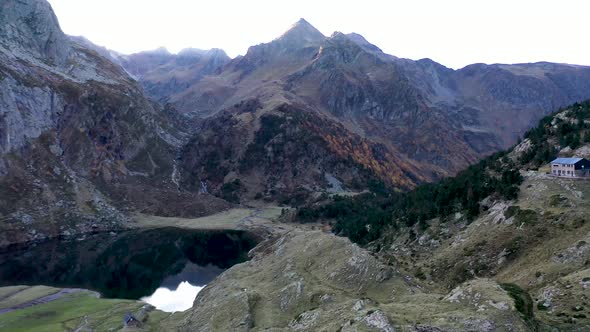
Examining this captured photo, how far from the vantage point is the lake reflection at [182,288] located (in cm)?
9412

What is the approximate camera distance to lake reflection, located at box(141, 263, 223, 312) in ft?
309

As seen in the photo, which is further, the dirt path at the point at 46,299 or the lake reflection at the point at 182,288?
the lake reflection at the point at 182,288

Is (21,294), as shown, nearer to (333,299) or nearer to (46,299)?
(46,299)

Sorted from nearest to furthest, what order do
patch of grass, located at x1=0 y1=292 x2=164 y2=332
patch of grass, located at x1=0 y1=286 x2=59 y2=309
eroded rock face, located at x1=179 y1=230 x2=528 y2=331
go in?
eroded rock face, located at x1=179 y1=230 x2=528 y2=331
patch of grass, located at x1=0 y1=292 x2=164 y2=332
patch of grass, located at x1=0 y1=286 x2=59 y2=309

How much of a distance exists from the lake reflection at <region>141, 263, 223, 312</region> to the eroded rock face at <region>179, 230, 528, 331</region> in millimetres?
16507

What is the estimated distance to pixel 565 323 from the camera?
38188 mm

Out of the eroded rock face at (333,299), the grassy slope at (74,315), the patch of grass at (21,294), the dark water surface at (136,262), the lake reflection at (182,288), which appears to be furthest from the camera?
the dark water surface at (136,262)

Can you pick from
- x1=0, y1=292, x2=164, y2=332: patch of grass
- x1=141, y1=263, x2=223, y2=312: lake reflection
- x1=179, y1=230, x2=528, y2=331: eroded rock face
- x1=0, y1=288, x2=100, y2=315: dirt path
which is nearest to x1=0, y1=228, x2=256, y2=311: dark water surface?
x1=141, y1=263, x2=223, y2=312: lake reflection

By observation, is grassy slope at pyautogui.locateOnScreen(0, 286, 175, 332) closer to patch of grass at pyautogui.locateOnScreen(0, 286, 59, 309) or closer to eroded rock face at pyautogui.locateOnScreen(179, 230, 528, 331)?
patch of grass at pyautogui.locateOnScreen(0, 286, 59, 309)

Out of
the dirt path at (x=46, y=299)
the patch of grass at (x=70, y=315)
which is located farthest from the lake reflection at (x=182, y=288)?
the dirt path at (x=46, y=299)

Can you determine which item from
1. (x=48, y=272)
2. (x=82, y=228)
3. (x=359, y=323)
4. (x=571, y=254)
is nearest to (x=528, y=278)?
(x=571, y=254)

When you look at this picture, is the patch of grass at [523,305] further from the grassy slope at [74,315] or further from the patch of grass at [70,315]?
the patch of grass at [70,315]

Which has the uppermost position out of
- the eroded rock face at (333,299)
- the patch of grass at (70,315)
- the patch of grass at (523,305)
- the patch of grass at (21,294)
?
the patch of grass at (523,305)

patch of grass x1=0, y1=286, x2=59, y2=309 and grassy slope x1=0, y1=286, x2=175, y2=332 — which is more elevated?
grassy slope x1=0, y1=286, x2=175, y2=332
